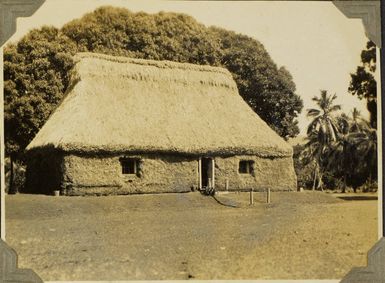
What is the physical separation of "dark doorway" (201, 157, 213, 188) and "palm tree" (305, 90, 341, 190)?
8.81ft

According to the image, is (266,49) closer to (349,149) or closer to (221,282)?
(349,149)

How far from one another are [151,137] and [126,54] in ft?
7.47

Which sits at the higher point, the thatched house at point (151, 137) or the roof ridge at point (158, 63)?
the roof ridge at point (158, 63)

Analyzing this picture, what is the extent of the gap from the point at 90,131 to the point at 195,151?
9.49 ft

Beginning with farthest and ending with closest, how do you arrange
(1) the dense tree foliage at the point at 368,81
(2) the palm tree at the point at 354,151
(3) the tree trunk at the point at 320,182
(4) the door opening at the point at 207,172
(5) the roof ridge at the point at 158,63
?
1. (4) the door opening at the point at 207,172
2. (5) the roof ridge at the point at 158,63
3. (3) the tree trunk at the point at 320,182
4. (2) the palm tree at the point at 354,151
5. (1) the dense tree foliage at the point at 368,81

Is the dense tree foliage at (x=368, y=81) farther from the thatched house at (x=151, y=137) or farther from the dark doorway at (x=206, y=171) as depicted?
the dark doorway at (x=206, y=171)

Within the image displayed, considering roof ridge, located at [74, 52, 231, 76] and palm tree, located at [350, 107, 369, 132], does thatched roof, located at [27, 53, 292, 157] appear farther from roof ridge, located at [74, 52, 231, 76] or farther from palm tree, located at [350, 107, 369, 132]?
palm tree, located at [350, 107, 369, 132]

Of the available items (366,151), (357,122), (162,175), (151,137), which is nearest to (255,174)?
(162,175)

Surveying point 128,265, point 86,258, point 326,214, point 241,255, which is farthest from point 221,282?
point 326,214

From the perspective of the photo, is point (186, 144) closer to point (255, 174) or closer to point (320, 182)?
point (255, 174)

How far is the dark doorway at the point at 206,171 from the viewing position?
13852mm

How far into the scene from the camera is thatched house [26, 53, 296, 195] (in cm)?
1328

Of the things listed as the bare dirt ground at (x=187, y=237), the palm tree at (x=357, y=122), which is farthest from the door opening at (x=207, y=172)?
the palm tree at (x=357, y=122)

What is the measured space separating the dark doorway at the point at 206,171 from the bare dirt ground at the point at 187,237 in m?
1.05
